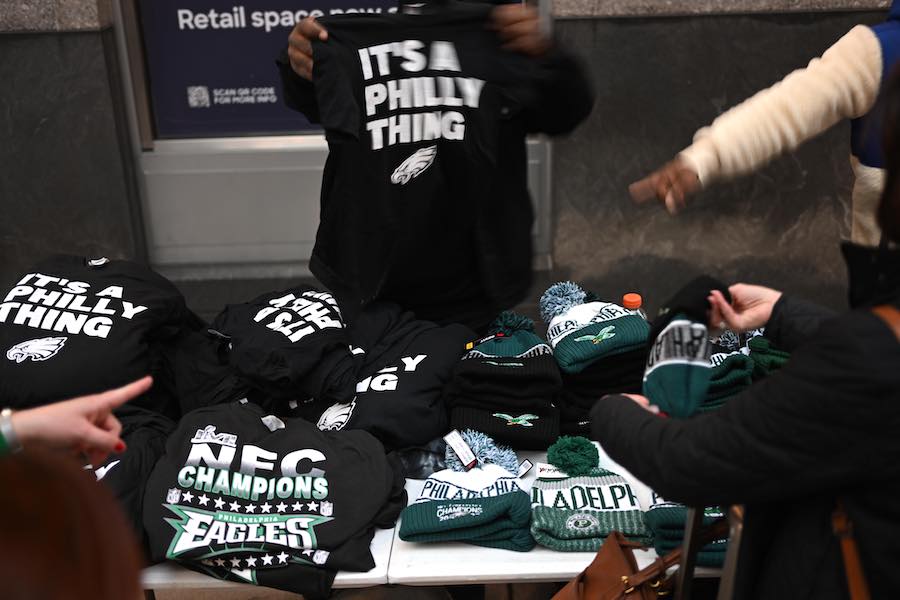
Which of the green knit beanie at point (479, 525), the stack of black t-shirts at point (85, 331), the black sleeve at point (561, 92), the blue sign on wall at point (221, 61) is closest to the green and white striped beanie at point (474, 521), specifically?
the green knit beanie at point (479, 525)

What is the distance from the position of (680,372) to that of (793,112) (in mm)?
732

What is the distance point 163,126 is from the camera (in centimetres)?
451

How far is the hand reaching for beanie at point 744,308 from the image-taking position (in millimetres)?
1768

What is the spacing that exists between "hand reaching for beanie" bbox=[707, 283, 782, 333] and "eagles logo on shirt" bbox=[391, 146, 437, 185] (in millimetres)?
1078

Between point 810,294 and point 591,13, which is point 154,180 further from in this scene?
point 810,294

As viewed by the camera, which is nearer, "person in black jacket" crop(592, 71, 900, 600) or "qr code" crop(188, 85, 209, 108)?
"person in black jacket" crop(592, 71, 900, 600)

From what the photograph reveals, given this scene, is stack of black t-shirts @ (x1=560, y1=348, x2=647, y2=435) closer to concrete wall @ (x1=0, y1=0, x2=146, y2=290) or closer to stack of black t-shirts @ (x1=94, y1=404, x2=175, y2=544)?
stack of black t-shirts @ (x1=94, y1=404, x2=175, y2=544)

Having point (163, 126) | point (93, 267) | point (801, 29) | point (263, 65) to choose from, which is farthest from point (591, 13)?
point (93, 267)

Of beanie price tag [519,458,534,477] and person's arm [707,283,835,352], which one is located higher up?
person's arm [707,283,835,352]

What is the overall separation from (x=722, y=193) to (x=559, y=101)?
2.29 metres

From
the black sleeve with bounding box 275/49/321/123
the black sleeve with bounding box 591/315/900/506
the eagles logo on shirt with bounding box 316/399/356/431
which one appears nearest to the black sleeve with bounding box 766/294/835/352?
the black sleeve with bounding box 591/315/900/506

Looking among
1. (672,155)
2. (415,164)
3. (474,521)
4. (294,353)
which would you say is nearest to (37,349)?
(294,353)

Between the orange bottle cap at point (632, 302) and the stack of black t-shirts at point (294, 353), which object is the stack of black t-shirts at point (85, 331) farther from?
the orange bottle cap at point (632, 302)

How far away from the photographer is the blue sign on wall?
14.1ft
